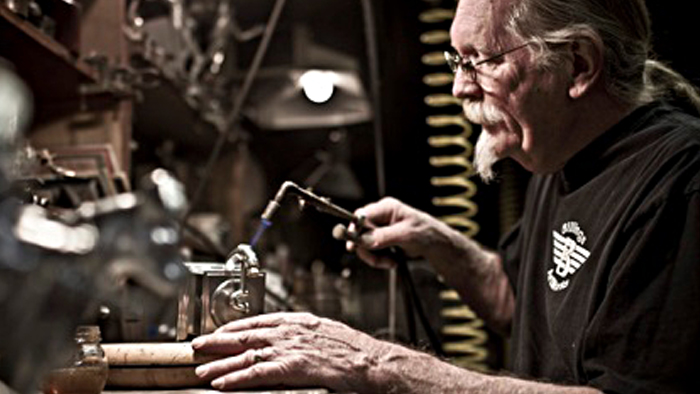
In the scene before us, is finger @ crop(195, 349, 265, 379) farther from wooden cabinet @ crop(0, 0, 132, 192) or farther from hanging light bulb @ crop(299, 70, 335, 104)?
hanging light bulb @ crop(299, 70, 335, 104)

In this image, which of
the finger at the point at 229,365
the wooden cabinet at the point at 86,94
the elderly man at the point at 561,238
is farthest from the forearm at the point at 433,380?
the wooden cabinet at the point at 86,94

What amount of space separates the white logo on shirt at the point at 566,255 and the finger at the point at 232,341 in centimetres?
74

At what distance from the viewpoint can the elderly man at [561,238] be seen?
1452 mm

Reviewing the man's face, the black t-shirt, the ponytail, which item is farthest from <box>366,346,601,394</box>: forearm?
the ponytail

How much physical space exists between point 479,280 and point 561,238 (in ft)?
1.67

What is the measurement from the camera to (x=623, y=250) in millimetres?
1597

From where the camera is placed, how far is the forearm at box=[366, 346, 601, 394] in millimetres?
1488

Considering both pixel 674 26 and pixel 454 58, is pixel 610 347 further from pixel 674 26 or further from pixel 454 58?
pixel 674 26

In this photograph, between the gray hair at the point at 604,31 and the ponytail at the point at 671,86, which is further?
the ponytail at the point at 671,86

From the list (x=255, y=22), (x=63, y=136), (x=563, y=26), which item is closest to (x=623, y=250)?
(x=563, y=26)

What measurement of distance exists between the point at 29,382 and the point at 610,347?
1045 mm

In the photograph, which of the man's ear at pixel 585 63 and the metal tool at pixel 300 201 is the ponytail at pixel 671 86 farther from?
the metal tool at pixel 300 201

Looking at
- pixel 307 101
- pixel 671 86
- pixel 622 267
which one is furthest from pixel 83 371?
pixel 307 101

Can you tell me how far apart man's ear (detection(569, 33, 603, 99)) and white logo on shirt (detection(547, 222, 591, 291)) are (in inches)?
11.8
